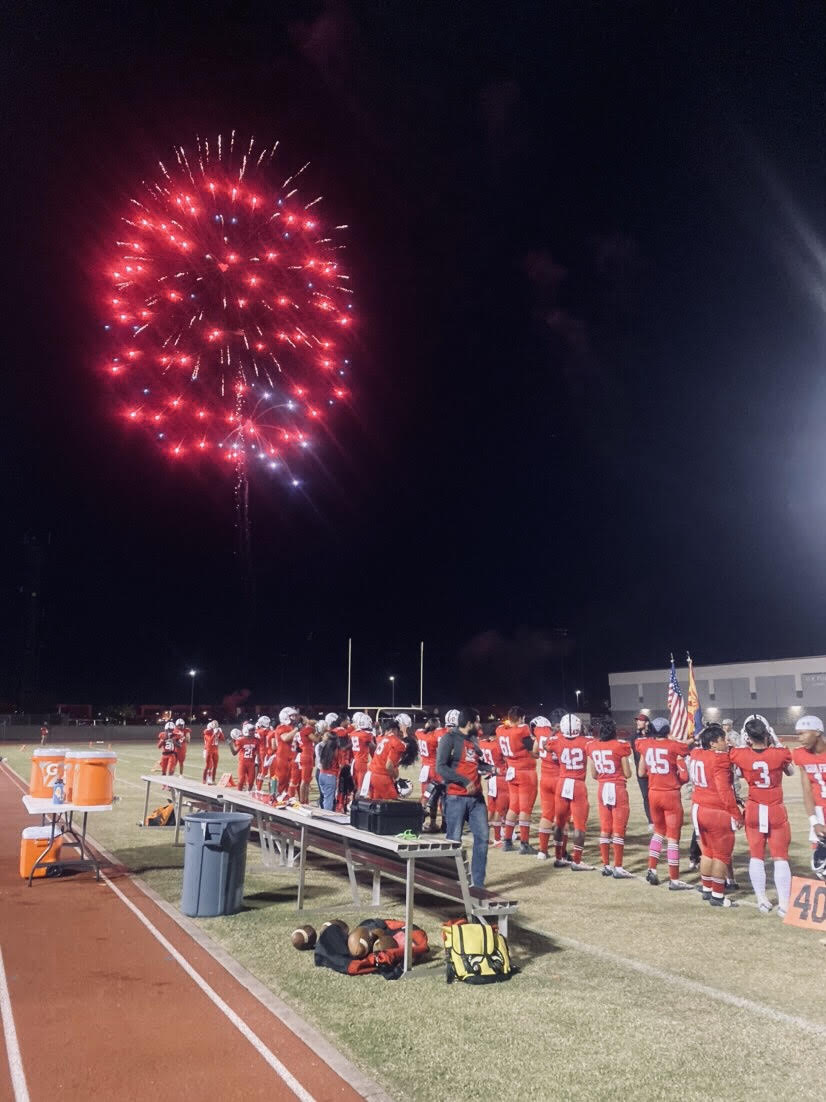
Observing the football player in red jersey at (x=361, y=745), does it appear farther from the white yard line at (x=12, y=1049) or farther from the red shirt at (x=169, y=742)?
the red shirt at (x=169, y=742)

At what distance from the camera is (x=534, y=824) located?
16.0 metres

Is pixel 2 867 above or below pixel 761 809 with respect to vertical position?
below

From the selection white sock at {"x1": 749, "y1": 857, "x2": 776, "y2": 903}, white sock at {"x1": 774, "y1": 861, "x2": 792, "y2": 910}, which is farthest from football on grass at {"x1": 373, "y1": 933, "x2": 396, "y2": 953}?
white sock at {"x1": 774, "y1": 861, "x2": 792, "y2": 910}

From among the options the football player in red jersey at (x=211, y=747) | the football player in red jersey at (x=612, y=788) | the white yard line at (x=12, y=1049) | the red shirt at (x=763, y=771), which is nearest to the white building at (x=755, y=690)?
the football player in red jersey at (x=211, y=747)

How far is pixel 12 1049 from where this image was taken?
5.13 m

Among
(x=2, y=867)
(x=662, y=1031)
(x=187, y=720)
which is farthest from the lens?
(x=187, y=720)

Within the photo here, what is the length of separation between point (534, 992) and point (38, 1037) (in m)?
3.51

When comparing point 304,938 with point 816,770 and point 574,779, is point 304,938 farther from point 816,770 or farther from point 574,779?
point 816,770

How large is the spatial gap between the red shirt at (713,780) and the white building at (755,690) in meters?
40.0

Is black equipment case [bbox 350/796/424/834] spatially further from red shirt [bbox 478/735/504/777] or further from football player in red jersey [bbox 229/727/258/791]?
football player in red jersey [bbox 229/727/258/791]

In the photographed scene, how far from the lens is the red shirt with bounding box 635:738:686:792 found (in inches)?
400

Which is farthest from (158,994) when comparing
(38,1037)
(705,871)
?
(705,871)

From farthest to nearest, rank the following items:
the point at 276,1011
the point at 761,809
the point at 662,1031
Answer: the point at 761,809 → the point at 276,1011 → the point at 662,1031

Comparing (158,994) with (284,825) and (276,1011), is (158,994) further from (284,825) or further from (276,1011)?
(284,825)
